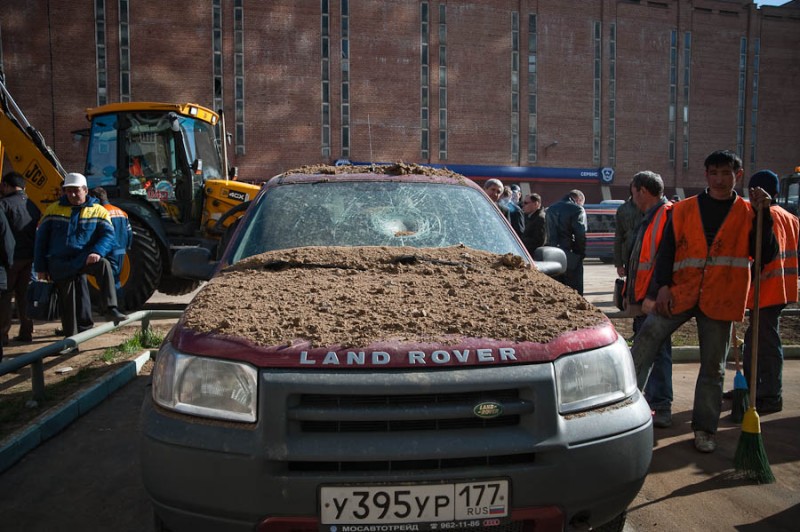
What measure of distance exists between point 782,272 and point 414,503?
3498 mm

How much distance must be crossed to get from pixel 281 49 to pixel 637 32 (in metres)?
24.6

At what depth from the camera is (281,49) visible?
34.6m

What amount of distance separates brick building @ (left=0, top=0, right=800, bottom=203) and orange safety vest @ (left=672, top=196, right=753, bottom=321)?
1255 inches

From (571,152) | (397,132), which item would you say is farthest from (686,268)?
(571,152)

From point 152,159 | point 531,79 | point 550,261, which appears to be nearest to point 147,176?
point 152,159

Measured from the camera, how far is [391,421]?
1.92 metres

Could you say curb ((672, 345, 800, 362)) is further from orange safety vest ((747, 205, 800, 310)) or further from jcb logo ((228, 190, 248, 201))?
jcb logo ((228, 190, 248, 201))

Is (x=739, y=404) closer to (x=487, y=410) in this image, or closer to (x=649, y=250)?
(x=649, y=250)

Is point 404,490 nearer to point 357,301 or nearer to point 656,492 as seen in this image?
point 357,301

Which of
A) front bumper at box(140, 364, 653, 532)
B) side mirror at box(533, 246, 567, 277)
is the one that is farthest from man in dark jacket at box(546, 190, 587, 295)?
front bumper at box(140, 364, 653, 532)

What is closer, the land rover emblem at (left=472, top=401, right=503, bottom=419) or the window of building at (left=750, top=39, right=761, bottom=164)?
the land rover emblem at (left=472, top=401, right=503, bottom=419)

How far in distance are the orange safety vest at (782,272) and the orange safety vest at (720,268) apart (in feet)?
2.07

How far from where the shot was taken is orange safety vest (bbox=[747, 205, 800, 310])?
4070 millimetres

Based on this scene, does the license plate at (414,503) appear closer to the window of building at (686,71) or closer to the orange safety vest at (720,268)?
the orange safety vest at (720,268)
